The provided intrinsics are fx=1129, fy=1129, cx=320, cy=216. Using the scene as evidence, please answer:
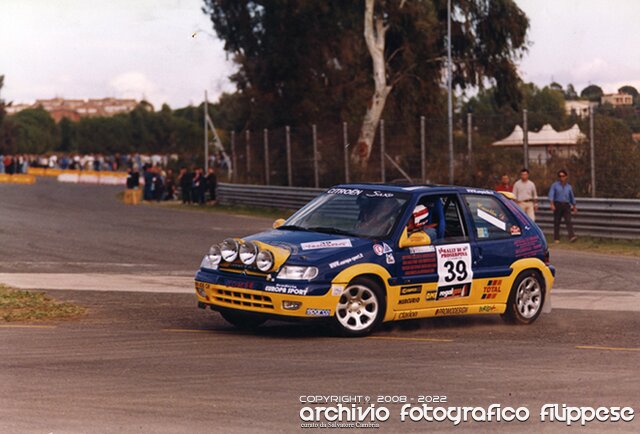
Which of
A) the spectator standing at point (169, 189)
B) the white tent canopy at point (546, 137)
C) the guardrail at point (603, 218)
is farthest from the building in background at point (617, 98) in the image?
the spectator standing at point (169, 189)

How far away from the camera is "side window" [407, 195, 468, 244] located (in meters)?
11.5

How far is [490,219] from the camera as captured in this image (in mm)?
12117

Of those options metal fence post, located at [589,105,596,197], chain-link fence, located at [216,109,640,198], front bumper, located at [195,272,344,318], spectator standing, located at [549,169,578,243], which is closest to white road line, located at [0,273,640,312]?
front bumper, located at [195,272,344,318]

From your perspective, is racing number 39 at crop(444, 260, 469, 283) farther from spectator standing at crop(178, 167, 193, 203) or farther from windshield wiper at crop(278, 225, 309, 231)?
spectator standing at crop(178, 167, 193, 203)

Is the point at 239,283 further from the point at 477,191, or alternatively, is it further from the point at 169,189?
the point at 169,189

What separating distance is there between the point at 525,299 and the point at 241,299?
331 cm

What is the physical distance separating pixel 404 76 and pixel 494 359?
1585 inches

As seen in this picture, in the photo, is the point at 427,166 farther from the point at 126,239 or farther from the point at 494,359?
the point at 494,359

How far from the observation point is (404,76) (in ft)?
161

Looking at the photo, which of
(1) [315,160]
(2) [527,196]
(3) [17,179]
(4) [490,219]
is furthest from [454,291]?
(3) [17,179]

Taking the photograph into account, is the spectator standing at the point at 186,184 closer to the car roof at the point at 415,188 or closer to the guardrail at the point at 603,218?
the guardrail at the point at 603,218

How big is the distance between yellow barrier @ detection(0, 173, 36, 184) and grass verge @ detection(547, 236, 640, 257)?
50.3m

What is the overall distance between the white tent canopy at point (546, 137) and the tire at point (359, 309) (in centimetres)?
1764

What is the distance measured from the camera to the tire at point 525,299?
12141 millimetres
